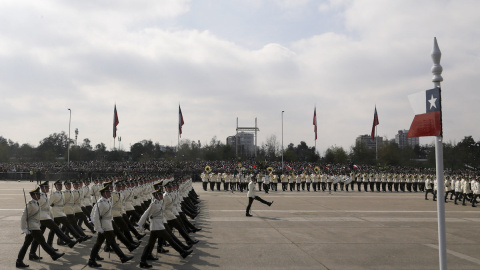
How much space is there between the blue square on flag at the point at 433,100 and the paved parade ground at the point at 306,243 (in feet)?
13.7

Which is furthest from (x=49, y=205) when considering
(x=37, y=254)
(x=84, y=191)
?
(x=84, y=191)

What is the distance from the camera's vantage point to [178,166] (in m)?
51.5

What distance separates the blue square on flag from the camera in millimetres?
5599

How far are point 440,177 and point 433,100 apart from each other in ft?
3.61

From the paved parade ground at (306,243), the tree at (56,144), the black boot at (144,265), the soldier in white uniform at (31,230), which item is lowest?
the paved parade ground at (306,243)

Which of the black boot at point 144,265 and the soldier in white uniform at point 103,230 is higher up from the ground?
the soldier in white uniform at point 103,230

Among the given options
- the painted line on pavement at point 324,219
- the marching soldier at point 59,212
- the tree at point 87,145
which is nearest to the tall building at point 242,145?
the tree at point 87,145

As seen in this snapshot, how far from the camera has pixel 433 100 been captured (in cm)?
566

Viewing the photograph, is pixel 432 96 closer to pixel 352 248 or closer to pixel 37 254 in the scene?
pixel 352 248

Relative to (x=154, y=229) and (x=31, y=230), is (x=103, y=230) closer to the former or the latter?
(x=154, y=229)

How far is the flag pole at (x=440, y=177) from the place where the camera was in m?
5.45

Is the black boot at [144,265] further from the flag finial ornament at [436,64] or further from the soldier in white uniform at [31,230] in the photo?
the flag finial ornament at [436,64]

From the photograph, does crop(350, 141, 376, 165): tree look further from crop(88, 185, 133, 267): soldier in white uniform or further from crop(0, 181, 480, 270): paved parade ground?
crop(88, 185, 133, 267): soldier in white uniform

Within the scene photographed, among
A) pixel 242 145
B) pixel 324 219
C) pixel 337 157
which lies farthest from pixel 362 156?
pixel 242 145
